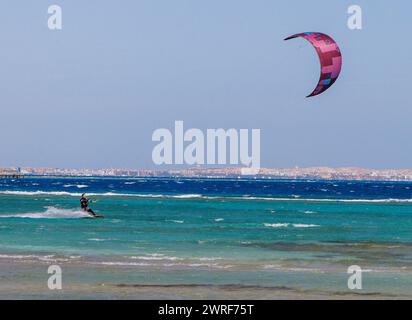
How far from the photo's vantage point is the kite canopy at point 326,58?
2901cm

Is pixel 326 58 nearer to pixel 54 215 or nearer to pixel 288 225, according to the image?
pixel 288 225

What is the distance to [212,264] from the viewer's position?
77.4 feet

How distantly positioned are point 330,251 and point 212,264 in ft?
20.3

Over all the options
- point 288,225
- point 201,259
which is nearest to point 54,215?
point 288,225

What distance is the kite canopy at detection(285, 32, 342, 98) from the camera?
29013mm

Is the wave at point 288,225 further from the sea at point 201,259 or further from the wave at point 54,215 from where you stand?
the wave at point 54,215

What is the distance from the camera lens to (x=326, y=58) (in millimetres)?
29031

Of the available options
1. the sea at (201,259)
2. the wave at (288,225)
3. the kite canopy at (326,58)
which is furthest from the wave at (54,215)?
the kite canopy at (326,58)

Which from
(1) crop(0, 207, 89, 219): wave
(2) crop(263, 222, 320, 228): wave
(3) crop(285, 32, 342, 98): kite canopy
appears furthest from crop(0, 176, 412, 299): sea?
(3) crop(285, 32, 342, 98): kite canopy

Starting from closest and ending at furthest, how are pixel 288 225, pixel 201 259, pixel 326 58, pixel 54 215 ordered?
pixel 201 259, pixel 326 58, pixel 288 225, pixel 54 215

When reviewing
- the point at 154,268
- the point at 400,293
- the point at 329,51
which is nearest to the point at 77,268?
the point at 154,268
